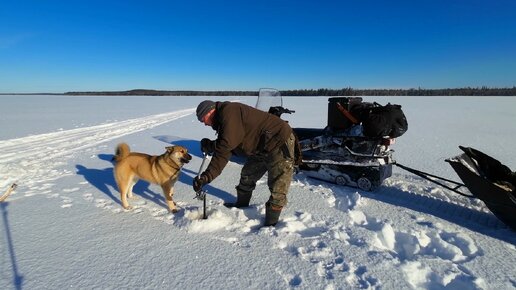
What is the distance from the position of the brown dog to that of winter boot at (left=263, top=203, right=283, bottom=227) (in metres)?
1.21

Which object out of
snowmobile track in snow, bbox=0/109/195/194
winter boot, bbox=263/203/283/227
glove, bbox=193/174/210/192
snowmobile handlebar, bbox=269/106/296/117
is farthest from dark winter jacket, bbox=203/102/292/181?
snowmobile track in snow, bbox=0/109/195/194

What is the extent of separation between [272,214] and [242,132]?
0.95m

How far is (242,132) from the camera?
3.09 meters

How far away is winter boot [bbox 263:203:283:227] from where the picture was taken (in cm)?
323

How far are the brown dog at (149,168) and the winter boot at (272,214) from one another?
121 cm

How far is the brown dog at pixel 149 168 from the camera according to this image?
12.4 ft

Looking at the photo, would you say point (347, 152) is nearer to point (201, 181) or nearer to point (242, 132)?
point (242, 132)

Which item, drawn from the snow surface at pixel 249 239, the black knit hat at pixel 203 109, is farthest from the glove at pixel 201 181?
the black knit hat at pixel 203 109

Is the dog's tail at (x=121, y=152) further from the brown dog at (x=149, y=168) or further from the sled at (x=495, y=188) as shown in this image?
the sled at (x=495, y=188)

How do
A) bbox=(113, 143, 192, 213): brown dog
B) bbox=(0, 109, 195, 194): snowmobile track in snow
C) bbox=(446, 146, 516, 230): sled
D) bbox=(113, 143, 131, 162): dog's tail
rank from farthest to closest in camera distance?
bbox=(0, 109, 195, 194): snowmobile track in snow < bbox=(113, 143, 131, 162): dog's tail < bbox=(113, 143, 192, 213): brown dog < bbox=(446, 146, 516, 230): sled

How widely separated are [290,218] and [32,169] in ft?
16.6

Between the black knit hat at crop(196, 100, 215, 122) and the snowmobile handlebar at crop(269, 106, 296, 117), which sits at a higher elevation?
the black knit hat at crop(196, 100, 215, 122)

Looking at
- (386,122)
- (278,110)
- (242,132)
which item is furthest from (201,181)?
(278,110)

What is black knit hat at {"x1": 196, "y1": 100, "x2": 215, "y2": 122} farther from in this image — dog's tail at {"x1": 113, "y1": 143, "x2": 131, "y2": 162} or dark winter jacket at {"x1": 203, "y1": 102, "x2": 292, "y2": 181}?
dog's tail at {"x1": 113, "y1": 143, "x2": 131, "y2": 162}
